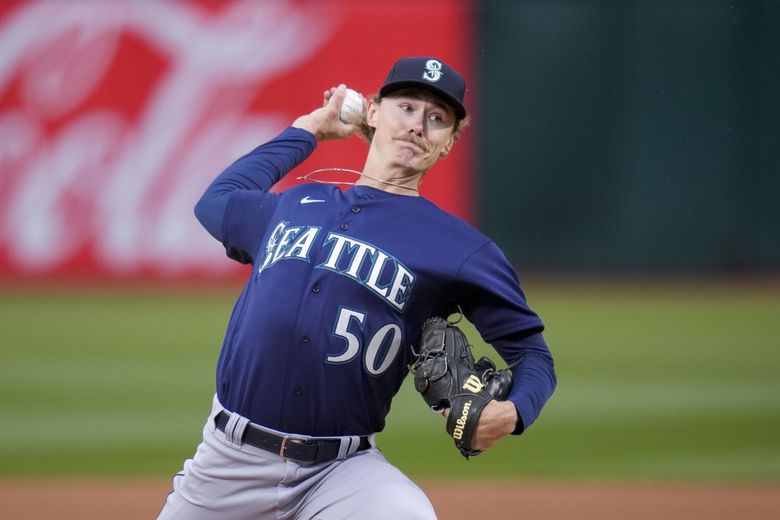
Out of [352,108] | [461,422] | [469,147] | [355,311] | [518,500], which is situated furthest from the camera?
[469,147]

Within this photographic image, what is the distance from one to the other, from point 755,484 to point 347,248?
13.9ft

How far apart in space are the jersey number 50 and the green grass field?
149 inches

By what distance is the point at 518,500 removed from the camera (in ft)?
20.4

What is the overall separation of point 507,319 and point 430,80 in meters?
0.70

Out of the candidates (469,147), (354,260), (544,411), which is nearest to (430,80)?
(354,260)

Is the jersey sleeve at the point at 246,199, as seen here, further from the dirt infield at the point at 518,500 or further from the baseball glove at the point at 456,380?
the dirt infield at the point at 518,500

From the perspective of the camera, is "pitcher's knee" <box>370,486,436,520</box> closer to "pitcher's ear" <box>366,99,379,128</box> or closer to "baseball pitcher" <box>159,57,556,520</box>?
"baseball pitcher" <box>159,57,556,520</box>

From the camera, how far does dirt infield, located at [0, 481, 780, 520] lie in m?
5.88

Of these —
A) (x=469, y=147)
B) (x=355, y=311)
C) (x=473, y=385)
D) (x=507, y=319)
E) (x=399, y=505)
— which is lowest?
(x=399, y=505)

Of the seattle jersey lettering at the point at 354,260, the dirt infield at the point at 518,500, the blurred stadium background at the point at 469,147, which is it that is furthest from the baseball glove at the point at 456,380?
the blurred stadium background at the point at 469,147

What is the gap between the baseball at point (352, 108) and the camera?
3.64 metres

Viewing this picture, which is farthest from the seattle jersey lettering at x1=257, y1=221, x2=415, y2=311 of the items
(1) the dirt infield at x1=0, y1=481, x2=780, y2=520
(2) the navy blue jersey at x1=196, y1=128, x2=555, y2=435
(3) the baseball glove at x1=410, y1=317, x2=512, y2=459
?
(1) the dirt infield at x1=0, y1=481, x2=780, y2=520

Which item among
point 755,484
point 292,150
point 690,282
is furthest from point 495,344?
point 690,282

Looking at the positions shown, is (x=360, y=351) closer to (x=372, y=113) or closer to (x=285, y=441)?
(x=285, y=441)
